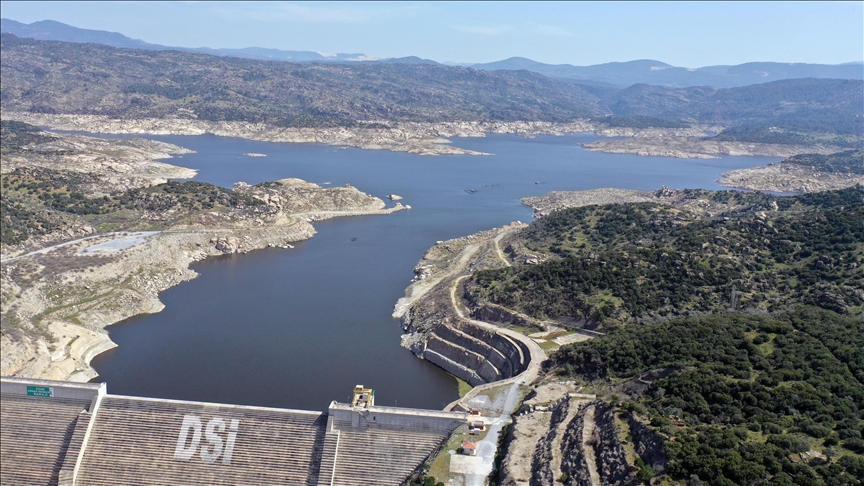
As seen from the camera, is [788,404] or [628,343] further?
[628,343]

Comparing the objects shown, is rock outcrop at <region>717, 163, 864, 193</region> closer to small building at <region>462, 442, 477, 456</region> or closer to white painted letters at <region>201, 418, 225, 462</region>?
small building at <region>462, 442, 477, 456</region>

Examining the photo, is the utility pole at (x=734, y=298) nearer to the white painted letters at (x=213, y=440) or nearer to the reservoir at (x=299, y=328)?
the reservoir at (x=299, y=328)

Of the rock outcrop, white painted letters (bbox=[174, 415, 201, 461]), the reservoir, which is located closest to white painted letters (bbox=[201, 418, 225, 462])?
white painted letters (bbox=[174, 415, 201, 461])

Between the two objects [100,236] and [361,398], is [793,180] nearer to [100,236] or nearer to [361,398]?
[100,236]

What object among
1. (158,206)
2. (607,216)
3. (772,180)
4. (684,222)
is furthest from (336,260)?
(772,180)

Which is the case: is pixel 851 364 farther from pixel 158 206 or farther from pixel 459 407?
pixel 158 206

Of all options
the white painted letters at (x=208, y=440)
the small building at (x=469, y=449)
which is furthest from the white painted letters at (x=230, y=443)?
the small building at (x=469, y=449)
